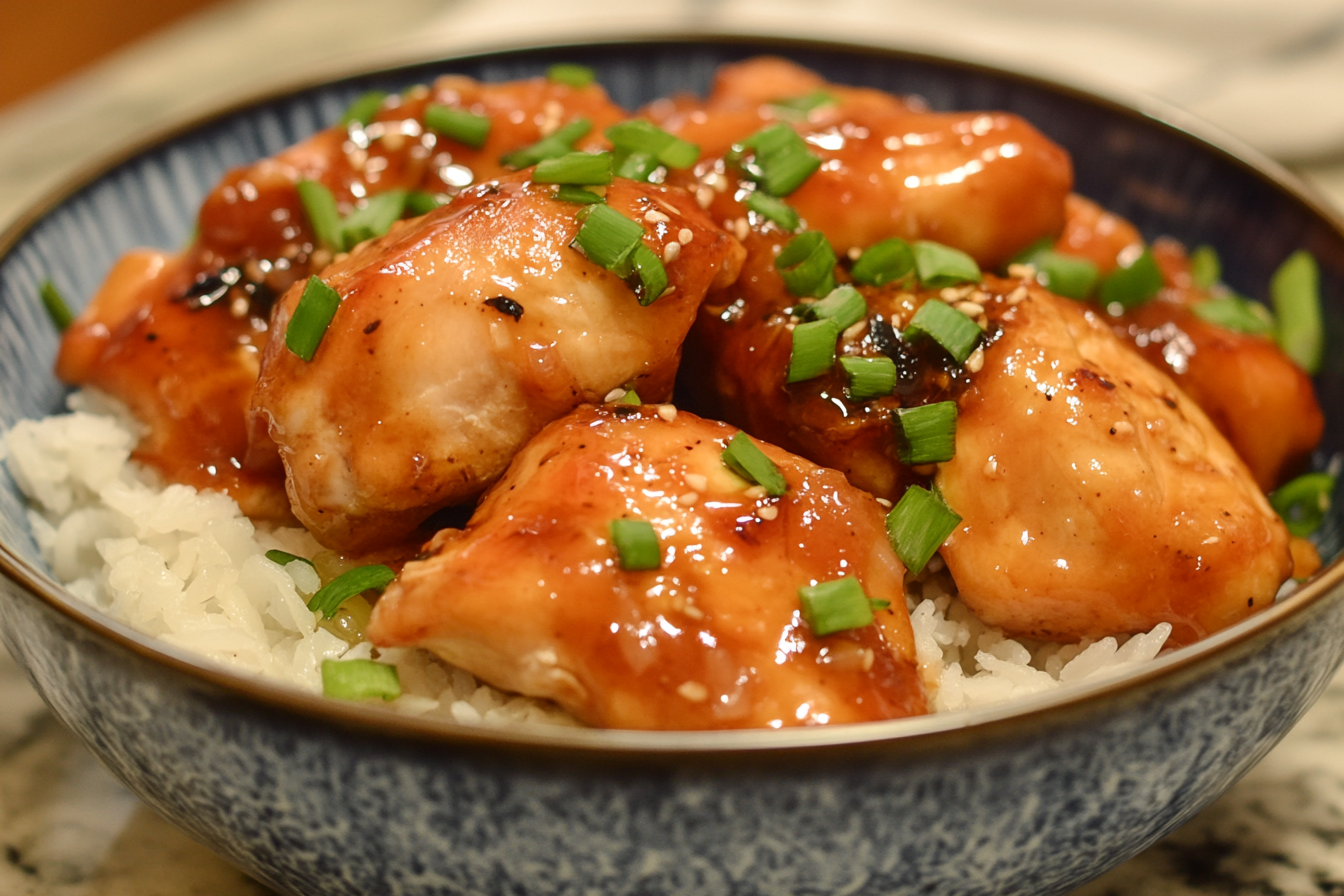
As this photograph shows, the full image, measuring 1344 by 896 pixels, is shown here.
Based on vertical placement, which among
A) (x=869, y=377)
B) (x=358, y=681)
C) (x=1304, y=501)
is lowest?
(x=1304, y=501)

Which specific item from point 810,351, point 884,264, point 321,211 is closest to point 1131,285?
point 884,264

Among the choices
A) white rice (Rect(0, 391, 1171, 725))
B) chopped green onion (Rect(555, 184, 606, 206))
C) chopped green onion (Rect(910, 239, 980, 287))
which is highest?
chopped green onion (Rect(555, 184, 606, 206))

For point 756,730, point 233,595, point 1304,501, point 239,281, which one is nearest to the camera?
point 756,730

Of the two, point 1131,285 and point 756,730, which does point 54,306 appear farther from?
point 1131,285

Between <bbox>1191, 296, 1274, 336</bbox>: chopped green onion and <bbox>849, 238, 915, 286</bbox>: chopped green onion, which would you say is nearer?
<bbox>849, 238, 915, 286</bbox>: chopped green onion

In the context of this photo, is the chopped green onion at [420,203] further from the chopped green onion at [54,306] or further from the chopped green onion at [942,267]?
the chopped green onion at [942,267]

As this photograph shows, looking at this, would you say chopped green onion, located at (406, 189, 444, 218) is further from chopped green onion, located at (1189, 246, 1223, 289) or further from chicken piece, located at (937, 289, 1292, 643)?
chopped green onion, located at (1189, 246, 1223, 289)

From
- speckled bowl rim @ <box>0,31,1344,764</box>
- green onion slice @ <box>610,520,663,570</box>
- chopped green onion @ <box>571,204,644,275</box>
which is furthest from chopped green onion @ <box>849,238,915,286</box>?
speckled bowl rim @ <box>0,31,1344,764</box>
